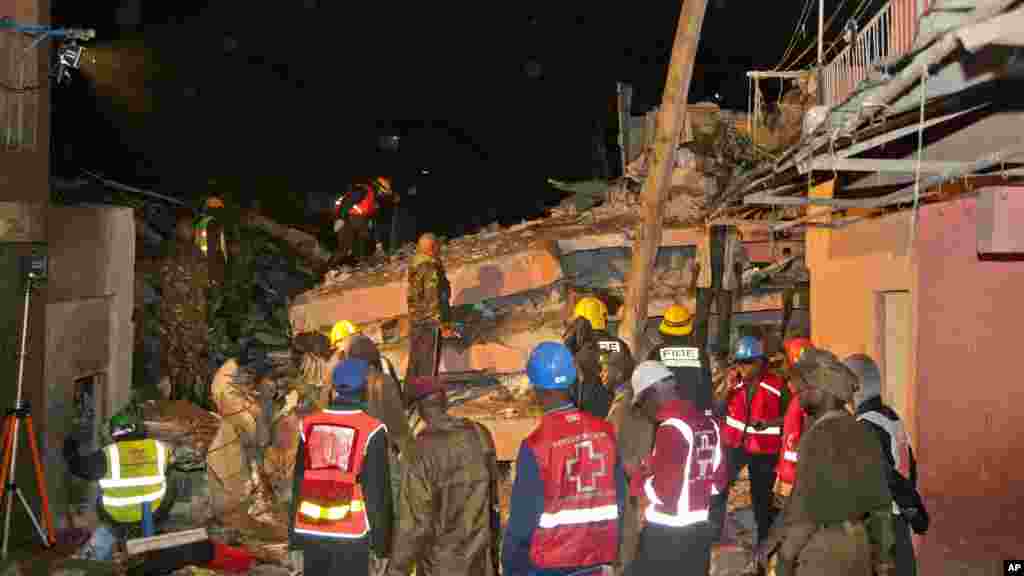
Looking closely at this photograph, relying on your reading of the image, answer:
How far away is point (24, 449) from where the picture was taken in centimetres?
973

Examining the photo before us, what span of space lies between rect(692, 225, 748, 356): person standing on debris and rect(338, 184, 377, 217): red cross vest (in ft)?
18.1

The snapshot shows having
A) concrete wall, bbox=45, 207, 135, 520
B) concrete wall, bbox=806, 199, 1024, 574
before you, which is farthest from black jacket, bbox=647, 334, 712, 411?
concrete wall, bbox=45, 207, 135, 520

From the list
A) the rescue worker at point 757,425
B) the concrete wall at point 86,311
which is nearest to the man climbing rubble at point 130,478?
the concrete wall at point 86,311

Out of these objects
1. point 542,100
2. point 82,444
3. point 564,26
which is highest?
point 564,26

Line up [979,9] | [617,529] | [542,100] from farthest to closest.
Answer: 1. [542,100]
2. [617,529]
3. [979,9]

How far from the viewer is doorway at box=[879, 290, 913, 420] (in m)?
9.46

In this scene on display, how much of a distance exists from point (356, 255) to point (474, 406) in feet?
21.3

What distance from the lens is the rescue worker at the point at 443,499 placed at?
5.37m

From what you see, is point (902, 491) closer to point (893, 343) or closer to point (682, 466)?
point (682, 466)

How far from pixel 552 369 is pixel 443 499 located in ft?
2.78

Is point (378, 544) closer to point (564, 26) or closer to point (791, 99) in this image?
point (791, 99)

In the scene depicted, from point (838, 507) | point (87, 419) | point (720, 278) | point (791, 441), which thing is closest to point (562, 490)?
point (838, 507)

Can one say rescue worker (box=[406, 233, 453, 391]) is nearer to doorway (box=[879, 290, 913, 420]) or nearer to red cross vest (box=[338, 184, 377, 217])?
doorway (box=[879, 290, 913, 420])

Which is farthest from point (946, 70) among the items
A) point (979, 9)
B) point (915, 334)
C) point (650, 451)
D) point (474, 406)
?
point (474, 406)
